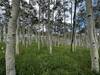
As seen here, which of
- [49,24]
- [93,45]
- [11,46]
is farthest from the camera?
[49,24]

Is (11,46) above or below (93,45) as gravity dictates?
above

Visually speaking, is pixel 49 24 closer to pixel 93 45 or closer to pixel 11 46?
pixel 93 45

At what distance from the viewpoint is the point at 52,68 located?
8.62 meters

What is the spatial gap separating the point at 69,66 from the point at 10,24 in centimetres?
518

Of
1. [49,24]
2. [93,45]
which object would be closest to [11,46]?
[93,45]

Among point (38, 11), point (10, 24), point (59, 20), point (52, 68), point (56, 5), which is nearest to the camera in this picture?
point (10, 24)

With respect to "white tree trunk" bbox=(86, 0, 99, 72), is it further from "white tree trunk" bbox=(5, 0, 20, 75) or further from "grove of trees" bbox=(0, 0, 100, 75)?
"white tree trunk" bbox=(5, 0, 20, 75)

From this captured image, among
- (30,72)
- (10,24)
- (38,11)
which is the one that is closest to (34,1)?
(38,11)

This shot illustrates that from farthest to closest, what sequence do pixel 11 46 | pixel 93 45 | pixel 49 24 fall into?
1. pixel 49 24
2. pixel 93 45
3. pixel 11 46

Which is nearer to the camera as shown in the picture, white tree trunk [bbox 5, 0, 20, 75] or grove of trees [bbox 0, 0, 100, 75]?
white tree trunk [bbox 5, 0, 20, 75]

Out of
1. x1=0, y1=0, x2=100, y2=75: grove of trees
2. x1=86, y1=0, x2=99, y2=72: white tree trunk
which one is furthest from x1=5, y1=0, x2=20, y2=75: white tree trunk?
x1=86, y1=0, x2=99, y2=72: white tree trunk

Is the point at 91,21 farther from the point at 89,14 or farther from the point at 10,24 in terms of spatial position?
the point at 10,24

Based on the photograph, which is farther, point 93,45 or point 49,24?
point 49,24

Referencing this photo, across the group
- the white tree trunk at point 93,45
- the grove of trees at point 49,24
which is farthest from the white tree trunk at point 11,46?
the white tree trunk at point 93,45
